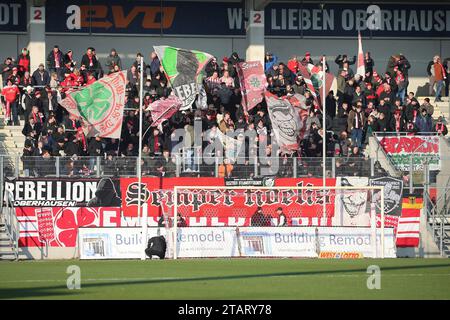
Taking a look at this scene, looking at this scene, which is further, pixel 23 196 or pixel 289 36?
pixel 289 36

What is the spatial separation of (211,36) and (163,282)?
26.9 metres

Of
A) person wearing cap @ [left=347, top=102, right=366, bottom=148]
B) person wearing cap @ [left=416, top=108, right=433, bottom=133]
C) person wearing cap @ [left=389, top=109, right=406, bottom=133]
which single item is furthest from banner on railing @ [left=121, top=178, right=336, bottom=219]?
person wearing cap @ [left=416, top=108, right=433, bottom=133]

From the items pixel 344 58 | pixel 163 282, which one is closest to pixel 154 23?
pixel 344 58

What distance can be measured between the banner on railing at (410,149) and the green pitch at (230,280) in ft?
31.9

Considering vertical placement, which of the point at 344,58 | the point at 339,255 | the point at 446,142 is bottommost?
the point at 339,255

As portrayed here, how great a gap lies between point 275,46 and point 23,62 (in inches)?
447

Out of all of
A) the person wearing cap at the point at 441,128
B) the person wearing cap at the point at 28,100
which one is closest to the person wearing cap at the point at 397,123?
the person wearing cap at the point at 441,128

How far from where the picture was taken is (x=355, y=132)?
41.0 metres

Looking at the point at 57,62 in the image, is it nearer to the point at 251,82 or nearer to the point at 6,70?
the point at 6,70

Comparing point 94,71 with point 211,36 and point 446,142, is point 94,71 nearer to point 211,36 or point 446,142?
point 211,36

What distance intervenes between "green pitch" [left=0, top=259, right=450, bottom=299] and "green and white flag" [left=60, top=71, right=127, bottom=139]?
8.33 meters

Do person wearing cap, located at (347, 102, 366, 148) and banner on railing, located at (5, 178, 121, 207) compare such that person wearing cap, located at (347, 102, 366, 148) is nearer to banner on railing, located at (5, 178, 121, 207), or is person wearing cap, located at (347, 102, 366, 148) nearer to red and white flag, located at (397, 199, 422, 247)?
red and white flag, located at (397, 199, 422, 247)

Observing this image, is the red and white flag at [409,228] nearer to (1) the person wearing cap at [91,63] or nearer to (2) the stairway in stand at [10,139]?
(1) the person wearing cap at [91,63]

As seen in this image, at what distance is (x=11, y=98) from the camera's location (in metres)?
40.5
